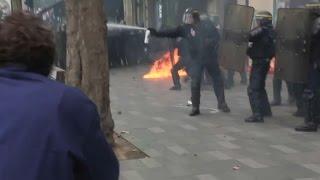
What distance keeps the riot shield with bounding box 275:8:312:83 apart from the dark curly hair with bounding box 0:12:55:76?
621cm

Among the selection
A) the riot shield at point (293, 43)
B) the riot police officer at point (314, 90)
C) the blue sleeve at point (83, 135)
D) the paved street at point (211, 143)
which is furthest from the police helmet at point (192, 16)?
the blue sleeve at point (83, 135)

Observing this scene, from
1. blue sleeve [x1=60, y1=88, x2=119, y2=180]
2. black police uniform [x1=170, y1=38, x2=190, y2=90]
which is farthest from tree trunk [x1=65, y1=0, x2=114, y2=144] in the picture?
black police uniform [x1=170, y1=38, x2=190, y2=90]

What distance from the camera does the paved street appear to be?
223 inches

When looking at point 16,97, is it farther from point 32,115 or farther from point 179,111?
point 179,111

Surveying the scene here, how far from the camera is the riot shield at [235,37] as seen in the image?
9.10 meters

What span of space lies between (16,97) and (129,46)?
16469 mm

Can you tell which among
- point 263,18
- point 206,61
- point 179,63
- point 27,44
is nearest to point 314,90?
point 263,18

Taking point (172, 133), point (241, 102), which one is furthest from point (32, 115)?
point (241, 102)

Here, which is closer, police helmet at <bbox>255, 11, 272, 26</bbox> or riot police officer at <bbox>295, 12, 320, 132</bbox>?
riot police officer at <bbox>295, 12, 320, 132</bbox>

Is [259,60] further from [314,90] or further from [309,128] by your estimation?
[309,128]

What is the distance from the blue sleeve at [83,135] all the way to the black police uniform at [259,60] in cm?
643

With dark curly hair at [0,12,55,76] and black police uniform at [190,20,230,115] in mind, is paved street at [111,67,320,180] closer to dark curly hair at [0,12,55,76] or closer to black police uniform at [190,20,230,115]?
black police uniform at [190,20,230,115]

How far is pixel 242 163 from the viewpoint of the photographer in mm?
5988

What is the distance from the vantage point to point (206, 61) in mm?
9352
